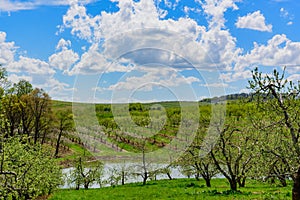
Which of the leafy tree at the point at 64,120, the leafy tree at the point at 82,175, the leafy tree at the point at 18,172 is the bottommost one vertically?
the leafy tree at the point at 82,175

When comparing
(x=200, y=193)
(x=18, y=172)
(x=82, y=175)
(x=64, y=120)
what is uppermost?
(x=64, y=120)

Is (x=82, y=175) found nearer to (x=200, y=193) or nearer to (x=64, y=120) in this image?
(x=200, y=193)

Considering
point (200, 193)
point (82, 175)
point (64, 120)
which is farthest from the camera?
point (64, 120)

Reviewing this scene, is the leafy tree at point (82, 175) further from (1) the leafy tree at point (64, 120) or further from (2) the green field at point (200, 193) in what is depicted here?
(1) the leafy tree at point (64, 120)

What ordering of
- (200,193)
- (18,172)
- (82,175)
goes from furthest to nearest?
(82,175), (200,193), (18,172)

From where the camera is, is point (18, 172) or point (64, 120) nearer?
point (18, 172)

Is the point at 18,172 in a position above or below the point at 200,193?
above

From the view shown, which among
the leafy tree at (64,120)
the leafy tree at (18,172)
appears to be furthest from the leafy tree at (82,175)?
the leafy tree at (64,120)

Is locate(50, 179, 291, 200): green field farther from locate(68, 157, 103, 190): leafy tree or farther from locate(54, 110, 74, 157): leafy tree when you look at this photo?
locate(54, 110, 74, 157): leafy tree

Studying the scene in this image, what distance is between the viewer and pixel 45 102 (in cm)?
5388

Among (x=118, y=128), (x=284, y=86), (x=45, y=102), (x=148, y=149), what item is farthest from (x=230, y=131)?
(x=118, y=128)

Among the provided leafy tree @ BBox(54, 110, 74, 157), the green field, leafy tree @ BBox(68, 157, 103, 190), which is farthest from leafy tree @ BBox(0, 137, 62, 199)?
leafy tree @ BBox(54, 110, 74, 157)

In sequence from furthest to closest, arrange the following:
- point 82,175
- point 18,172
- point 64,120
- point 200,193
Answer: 1. point 64,120
2. point 82,175
3. point 200,193
4. point 18,172

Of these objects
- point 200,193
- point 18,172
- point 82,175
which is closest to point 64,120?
point 82,175
